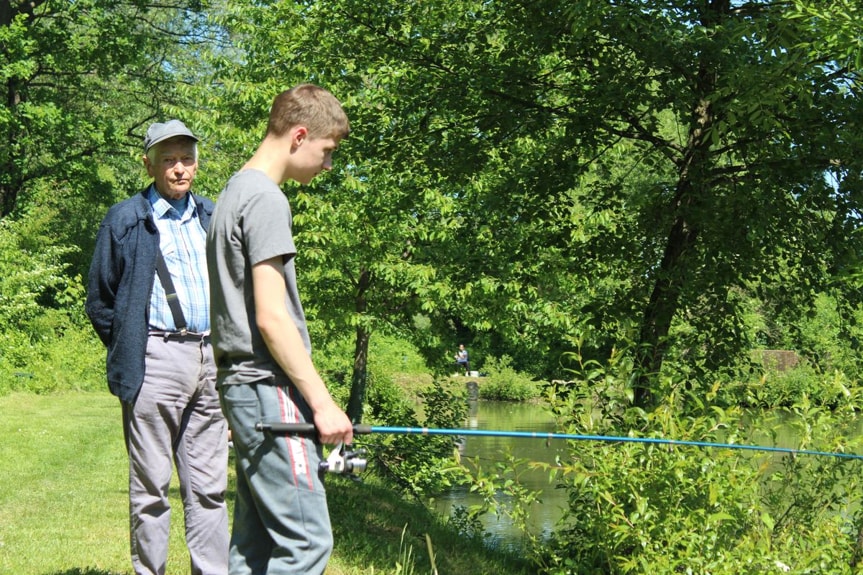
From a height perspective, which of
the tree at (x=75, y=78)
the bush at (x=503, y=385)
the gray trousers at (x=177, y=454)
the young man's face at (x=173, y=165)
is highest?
the tree at (x=75, y=78)

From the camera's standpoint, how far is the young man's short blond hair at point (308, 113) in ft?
9.87

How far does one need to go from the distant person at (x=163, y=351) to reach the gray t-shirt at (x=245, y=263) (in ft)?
3.74

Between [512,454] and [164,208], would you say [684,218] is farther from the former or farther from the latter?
[164,208]

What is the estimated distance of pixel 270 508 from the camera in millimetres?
2863

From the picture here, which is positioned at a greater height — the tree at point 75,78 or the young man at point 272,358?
the tree at point 75,78

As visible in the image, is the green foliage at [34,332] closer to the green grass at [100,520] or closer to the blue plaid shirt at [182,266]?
the green grass at [100,520]

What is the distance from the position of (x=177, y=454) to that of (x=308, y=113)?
1.83 metres

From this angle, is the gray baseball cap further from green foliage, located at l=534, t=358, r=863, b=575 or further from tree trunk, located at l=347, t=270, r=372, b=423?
tree trunk, located at l=347, t=270, r=372, b=423

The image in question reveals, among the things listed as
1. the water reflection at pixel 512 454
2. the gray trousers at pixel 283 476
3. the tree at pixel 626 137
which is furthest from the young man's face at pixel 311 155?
the tree at pixel 626 137

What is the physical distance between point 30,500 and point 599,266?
5.32 m

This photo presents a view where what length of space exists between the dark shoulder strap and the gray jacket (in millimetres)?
32

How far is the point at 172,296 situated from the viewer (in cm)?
410

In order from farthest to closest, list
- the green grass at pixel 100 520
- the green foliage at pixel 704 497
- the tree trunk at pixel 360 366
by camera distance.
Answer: the tree trunk at pixel 360 366 → the green foliage at pixel 704 497 → the green grass at pixel 100 520

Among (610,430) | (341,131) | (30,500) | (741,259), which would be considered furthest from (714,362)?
(341,131)
